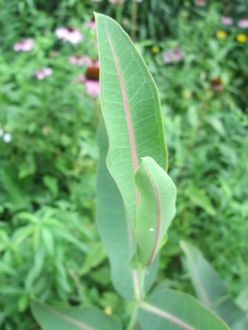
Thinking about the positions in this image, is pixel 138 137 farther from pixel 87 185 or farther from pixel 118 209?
pixel 87 185

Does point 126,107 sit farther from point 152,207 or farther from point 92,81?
point 92,81

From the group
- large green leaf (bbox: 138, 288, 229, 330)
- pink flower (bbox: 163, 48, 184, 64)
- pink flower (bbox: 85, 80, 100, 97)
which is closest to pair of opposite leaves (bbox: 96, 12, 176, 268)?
large green leaf (bbox: 138, 288, 229, 330)

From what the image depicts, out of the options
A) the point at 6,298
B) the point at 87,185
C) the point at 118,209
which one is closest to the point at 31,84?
the point at 87,185

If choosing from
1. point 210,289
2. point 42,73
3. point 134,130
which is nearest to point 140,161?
point 134,130

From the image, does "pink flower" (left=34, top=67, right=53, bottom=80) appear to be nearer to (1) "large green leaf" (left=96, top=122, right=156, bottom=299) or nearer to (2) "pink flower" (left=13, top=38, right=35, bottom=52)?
(2) "pink flower" (left=13, top=38, right=35, bottom=52)

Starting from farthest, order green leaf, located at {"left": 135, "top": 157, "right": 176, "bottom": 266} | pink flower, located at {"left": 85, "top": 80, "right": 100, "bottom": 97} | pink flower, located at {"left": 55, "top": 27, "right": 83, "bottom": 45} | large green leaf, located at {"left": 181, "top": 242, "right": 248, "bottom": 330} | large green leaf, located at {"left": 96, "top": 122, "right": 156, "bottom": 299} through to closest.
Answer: pink flower, located at {"left": 55, "top": 27, "right": 83, "bottom": 45} < pink flower, located at {"left": 85, "top": 80, "right": 100, "bottom": 97} < large green leaf, located at {"left": 181, "top": 242, "right": 248, "bottom": 330} < large green leaf, located at {"left": 96, "top": 122, "right": 156, "bottom": 299} < green leaf, located at {"left": 135, "top": 157, "right": 176, "bottom": 266}

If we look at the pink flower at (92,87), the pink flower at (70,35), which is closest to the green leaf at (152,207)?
the pink flower at (92,87)
